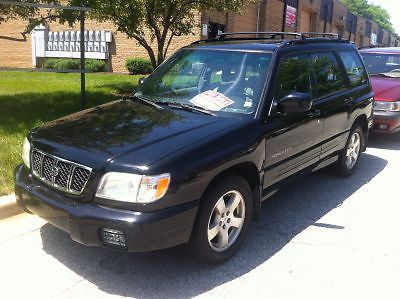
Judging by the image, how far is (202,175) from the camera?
3.30 meters

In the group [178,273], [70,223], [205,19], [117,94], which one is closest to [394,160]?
[178,273]

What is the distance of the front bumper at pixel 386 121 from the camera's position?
8.10 m

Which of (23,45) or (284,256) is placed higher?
(23,45)

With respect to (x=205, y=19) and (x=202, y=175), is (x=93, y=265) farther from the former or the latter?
(x=205, y=19)

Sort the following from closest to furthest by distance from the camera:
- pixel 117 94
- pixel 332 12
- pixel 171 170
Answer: pixel 171 170 < pixel 117 94 < pixel 332 12

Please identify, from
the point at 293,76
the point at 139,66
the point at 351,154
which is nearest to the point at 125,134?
the point at 293,76

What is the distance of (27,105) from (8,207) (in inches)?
209

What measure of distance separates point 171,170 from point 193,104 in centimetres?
122

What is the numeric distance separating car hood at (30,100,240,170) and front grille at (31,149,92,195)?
0.17ft

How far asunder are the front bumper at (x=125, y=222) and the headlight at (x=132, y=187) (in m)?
0.09

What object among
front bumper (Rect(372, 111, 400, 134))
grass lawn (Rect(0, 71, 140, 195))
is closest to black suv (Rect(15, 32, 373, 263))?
grass lawn (Rect(0, 71, 140, 195))

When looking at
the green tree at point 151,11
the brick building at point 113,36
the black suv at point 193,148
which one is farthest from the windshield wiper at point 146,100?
the brick building at point 113,36

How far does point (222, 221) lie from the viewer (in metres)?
3.65

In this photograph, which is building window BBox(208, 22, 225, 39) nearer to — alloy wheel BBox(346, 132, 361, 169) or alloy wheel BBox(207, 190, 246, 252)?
alloy wheel BBox(346, 132, 361, 169)
